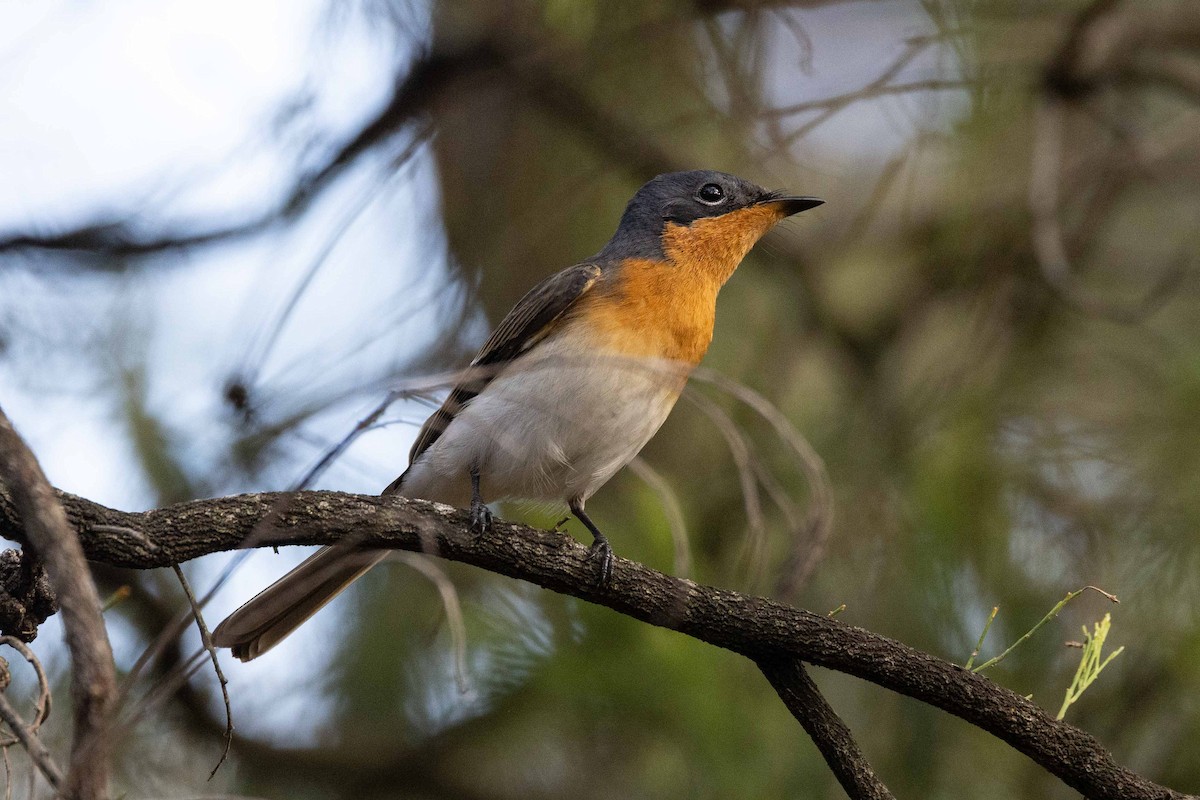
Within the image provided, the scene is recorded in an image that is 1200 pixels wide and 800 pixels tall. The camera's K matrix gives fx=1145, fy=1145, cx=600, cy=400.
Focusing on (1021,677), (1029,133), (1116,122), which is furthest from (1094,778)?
(1029,133)

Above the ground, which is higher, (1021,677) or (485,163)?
(485,163)

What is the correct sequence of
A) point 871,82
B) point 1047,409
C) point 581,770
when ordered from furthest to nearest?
point 1047,409 → point 581,770 → point 871,82

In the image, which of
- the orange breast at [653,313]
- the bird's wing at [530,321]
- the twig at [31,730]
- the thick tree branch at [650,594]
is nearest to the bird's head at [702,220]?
the orange breast at [653,313]

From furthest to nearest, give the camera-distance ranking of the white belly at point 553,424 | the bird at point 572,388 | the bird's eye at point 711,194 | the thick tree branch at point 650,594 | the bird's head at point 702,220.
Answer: the bird's eye at point 711,194, the bird's head at point 702,220, the white belly at point 553,424, the bird at point 572,388, the thick tree branch at point 650,594

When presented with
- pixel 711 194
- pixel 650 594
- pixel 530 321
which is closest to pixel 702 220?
pixel 711 194

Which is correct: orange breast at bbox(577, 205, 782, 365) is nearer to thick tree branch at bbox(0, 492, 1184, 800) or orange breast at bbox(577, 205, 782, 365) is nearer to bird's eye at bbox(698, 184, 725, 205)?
bird's eye at bbox(698, 184, 725, 205)

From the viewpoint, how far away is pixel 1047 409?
16.8 ft

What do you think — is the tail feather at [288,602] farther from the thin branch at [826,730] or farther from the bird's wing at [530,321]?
the thin branch at [826,730]

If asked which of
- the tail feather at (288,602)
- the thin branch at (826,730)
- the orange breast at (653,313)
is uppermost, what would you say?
the orange breast at (653,313)

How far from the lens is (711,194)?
427 centimetres

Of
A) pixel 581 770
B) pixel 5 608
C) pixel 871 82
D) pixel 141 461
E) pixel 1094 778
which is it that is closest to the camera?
pixel 5 608

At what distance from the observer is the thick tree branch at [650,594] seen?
2.16m

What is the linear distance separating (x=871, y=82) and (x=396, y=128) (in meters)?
1.80

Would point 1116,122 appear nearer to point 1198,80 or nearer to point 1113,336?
point 1198,80
